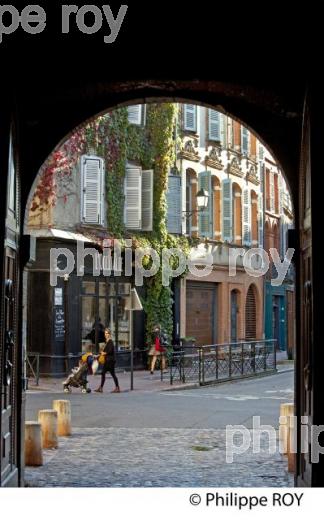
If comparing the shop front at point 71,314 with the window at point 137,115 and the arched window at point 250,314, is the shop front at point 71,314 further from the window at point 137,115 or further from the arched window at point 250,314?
the arched window at point 250,314

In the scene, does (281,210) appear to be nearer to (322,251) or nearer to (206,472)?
(206,472)

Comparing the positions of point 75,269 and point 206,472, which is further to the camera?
point 75,269

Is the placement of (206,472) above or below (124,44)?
below

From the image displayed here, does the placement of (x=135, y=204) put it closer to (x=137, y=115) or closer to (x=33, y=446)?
(x=137, y=115)

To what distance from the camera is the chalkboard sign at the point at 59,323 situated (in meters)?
23.7

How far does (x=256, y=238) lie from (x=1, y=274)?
93.9 feet

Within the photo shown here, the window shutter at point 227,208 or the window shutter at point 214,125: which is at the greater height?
the window shutter at point 214,125

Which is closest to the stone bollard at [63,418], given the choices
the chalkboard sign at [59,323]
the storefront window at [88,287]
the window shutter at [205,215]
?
the chalkboard sign at [59,323]

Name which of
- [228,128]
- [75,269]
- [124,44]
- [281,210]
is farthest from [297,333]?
[281,210]

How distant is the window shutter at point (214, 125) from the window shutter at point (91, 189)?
716 cm

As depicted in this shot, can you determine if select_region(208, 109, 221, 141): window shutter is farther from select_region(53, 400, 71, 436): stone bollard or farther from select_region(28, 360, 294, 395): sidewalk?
select_region(53, 400, 71, 436): stone bollard

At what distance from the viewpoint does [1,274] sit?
6711 millimetres

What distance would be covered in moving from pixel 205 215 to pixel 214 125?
365cm
